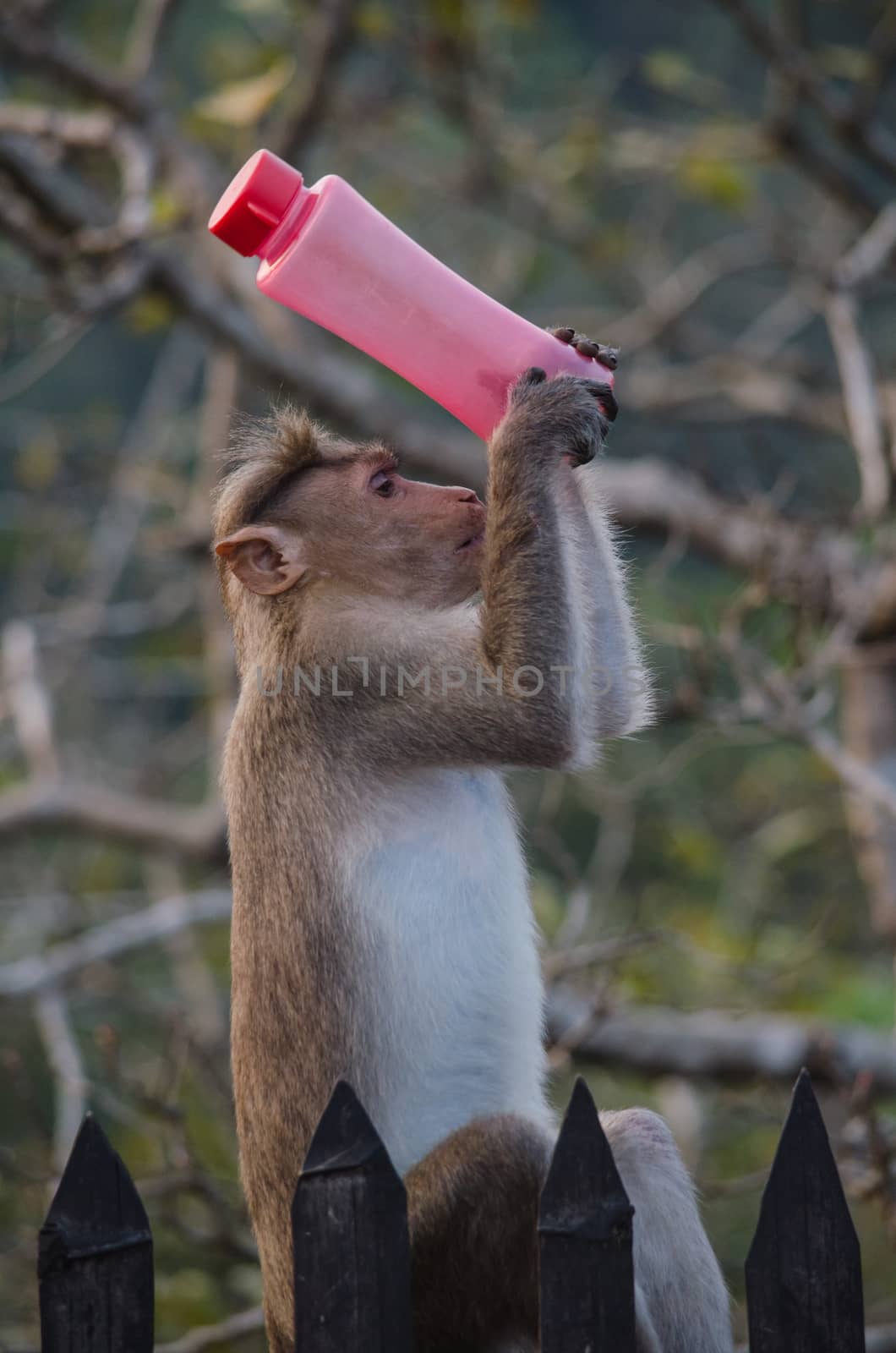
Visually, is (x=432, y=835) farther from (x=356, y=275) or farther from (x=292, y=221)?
(x=292, y=221)

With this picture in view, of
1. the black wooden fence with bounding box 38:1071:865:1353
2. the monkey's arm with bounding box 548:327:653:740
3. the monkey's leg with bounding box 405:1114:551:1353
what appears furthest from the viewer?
the monkey's arm with bounding box 548:327:653:740

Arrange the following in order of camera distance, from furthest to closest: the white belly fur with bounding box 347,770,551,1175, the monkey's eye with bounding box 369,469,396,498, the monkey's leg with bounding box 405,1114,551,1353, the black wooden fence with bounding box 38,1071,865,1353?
the monkey's eye with bounding box 369,469,396,498 → the white belly fur with bounding box 347,770,551,1175 → the monkey's leg with bounding box 405,1114,551,1353 → the black wooden fence with bounding box 38,1071,865,1353

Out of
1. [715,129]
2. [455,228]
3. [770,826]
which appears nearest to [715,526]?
[715,129]

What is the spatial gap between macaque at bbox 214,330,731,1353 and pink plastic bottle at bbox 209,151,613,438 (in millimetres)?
174

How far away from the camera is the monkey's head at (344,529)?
2.94 meters

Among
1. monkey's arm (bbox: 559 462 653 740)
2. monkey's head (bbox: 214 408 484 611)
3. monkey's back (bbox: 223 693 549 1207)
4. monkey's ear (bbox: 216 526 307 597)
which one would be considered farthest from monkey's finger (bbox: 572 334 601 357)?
monkey's back (bbox: 223 693 549 1207)

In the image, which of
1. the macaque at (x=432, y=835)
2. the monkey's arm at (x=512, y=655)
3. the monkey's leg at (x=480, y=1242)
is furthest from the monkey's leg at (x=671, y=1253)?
the monkey's arm at (x=512, y=655)

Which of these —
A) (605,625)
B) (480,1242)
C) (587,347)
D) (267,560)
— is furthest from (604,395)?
(480,1242)

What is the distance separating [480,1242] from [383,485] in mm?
1487

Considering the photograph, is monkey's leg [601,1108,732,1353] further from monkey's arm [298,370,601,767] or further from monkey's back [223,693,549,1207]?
monkey's arm [298,370,601,767]

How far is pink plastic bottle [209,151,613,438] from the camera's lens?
2574mm

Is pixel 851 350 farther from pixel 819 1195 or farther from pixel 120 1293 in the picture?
pixel 120 1293

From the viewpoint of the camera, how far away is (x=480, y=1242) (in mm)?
2303

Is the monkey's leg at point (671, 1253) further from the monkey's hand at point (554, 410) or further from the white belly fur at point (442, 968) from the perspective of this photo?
the monkey's hand at point (554, 410)
